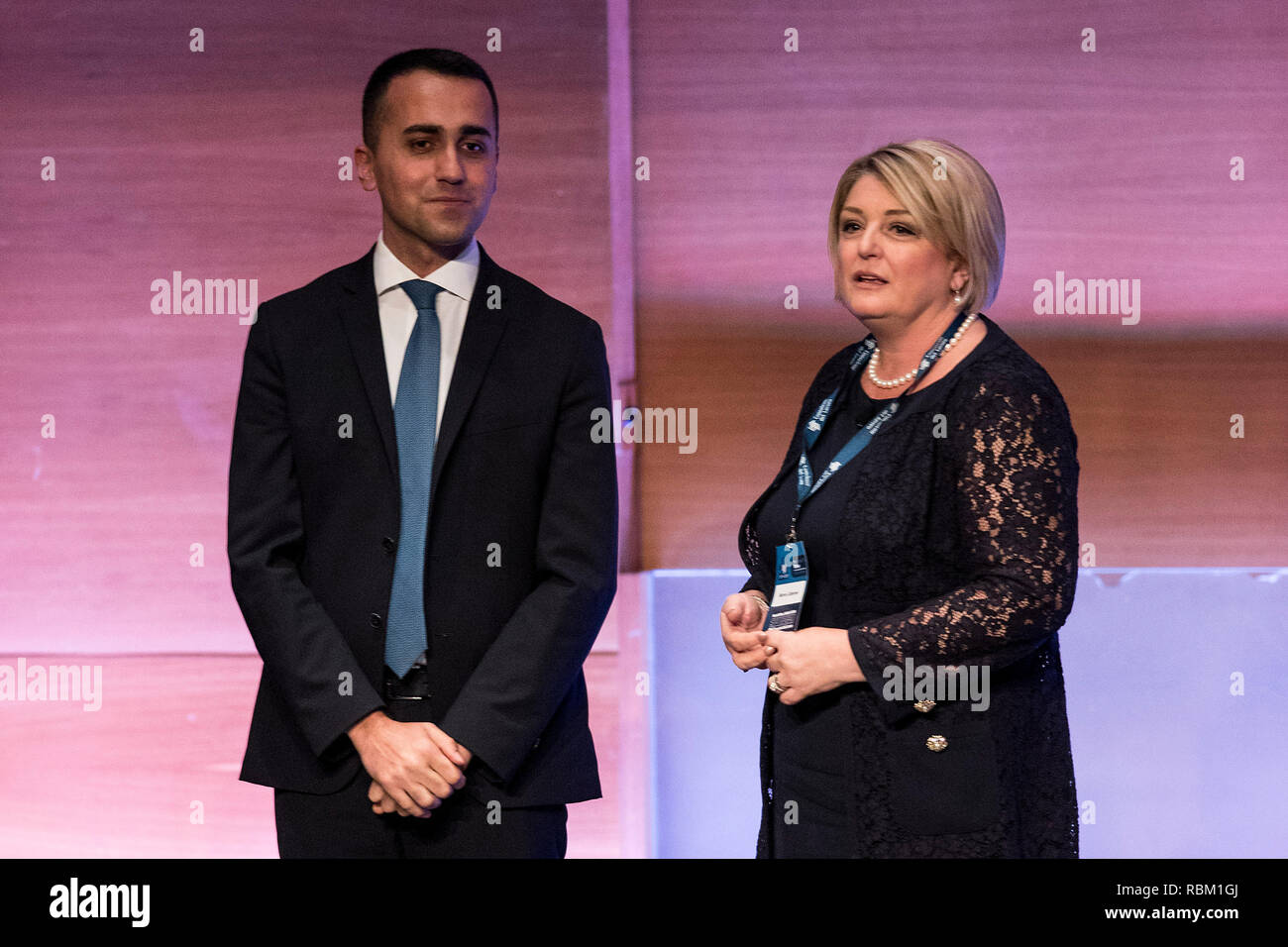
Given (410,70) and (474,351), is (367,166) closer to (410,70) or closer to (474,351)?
(410,70)

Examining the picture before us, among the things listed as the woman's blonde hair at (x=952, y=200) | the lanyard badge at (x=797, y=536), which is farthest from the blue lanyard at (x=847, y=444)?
the woman's blonde hair at (x=952, y=200)

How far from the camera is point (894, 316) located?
2.17 meters

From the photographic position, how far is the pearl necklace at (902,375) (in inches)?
84.0

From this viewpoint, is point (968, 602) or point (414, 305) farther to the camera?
point (414, 305)

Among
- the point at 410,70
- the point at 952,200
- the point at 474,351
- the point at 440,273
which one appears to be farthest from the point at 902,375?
the point at 410,70

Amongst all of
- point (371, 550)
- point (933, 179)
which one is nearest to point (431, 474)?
point (371, 550)

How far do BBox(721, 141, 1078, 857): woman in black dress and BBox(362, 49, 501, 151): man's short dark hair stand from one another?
2.42ft

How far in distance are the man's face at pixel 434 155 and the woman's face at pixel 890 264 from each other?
695 mm

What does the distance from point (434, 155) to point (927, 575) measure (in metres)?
1.15

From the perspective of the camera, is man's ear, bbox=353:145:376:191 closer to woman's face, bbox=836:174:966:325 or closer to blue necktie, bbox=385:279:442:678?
blue necktie, bbox=385:279:442:678

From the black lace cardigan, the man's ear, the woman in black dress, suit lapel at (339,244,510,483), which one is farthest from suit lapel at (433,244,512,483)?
the black lace cardigan

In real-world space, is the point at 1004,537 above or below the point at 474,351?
below

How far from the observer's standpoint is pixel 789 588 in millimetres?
2182

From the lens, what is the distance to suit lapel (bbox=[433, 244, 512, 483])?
226cm
